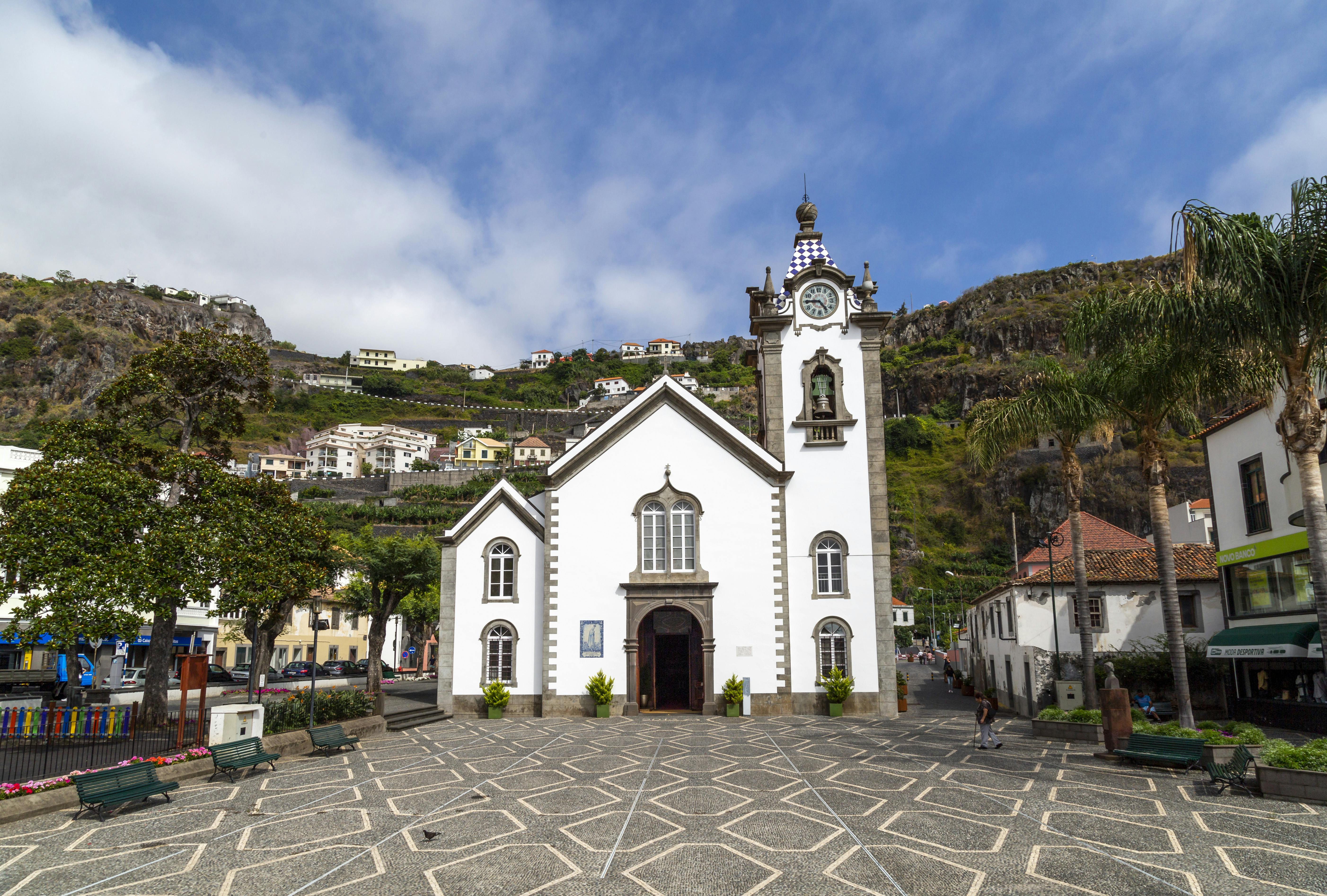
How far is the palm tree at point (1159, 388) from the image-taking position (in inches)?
647

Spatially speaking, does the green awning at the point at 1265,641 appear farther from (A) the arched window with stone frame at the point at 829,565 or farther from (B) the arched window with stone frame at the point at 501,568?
(B) the arched window with stone frame at the point at 501,568

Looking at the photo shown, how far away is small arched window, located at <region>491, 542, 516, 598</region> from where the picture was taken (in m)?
27.3

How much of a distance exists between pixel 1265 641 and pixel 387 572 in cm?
2801

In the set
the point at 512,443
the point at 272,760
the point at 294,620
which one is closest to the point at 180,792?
the point at 272,760

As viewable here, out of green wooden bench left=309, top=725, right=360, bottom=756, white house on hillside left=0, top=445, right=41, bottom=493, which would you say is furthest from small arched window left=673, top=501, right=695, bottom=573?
white house on hillside left=0, top=445, right=41, bottom=493

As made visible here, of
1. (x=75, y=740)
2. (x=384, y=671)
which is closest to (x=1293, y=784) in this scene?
(x=75, y=740)

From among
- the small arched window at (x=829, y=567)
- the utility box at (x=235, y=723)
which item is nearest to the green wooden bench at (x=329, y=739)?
the utility box at (x=235, y=723)

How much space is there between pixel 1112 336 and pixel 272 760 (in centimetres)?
1934

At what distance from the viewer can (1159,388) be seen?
17672mm

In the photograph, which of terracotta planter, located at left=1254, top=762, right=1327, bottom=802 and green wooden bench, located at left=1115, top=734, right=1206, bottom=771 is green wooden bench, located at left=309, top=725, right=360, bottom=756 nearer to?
green wooden bench, located at left=1115, top=734, right=1206, bottom=771

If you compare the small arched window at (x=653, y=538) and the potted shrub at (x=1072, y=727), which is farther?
the small arched window at (x=653, y=538)

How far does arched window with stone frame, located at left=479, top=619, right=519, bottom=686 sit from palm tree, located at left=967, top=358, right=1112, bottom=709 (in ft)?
51.0

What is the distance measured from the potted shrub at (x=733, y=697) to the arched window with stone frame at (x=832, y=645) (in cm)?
261

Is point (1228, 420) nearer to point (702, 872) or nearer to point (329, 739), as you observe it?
point (702, 872)
